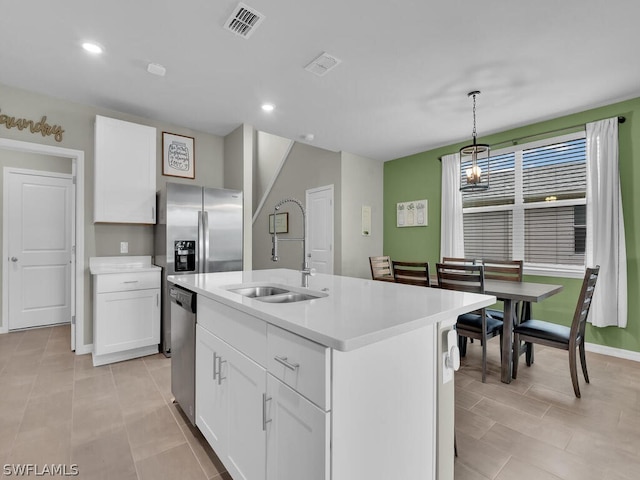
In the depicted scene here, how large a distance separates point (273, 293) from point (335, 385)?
1.13 metres

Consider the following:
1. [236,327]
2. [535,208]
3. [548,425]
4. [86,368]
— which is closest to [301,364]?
[236,327]

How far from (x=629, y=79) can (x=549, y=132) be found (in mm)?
914

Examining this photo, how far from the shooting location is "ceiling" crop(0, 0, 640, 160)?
201cm

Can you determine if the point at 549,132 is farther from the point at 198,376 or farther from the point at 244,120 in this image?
the point at 198,376

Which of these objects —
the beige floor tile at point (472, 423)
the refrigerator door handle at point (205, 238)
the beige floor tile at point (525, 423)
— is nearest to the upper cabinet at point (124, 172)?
the refrigerator door handle at point (205, 238)

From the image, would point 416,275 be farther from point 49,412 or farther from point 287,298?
point 49,412

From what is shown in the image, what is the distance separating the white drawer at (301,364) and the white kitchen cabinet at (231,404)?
0.45ft

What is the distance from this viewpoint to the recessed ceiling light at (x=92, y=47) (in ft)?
7.66

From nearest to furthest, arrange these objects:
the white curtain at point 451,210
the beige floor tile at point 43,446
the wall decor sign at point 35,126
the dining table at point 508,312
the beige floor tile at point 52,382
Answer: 1. the beige floor tile at point 43,446
2. the beige floor tile at point 52,382
3. the dining table at point 508,312
4. the wall decor sign at point 35,126
5. the white curtain at point 451,210

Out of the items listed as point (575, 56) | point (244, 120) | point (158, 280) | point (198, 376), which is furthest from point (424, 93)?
point (158, 280)

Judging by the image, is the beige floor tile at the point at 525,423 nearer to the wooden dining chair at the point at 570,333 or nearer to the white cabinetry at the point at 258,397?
the wooden dining chair at the point at 570,333

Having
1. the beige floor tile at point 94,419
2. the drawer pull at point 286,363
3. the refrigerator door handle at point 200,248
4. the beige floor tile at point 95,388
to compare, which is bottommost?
the beige floor tile at point 95,388

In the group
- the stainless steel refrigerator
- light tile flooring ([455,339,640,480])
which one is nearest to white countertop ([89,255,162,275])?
the stainless steel refrigerator

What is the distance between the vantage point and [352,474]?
3.17ft
